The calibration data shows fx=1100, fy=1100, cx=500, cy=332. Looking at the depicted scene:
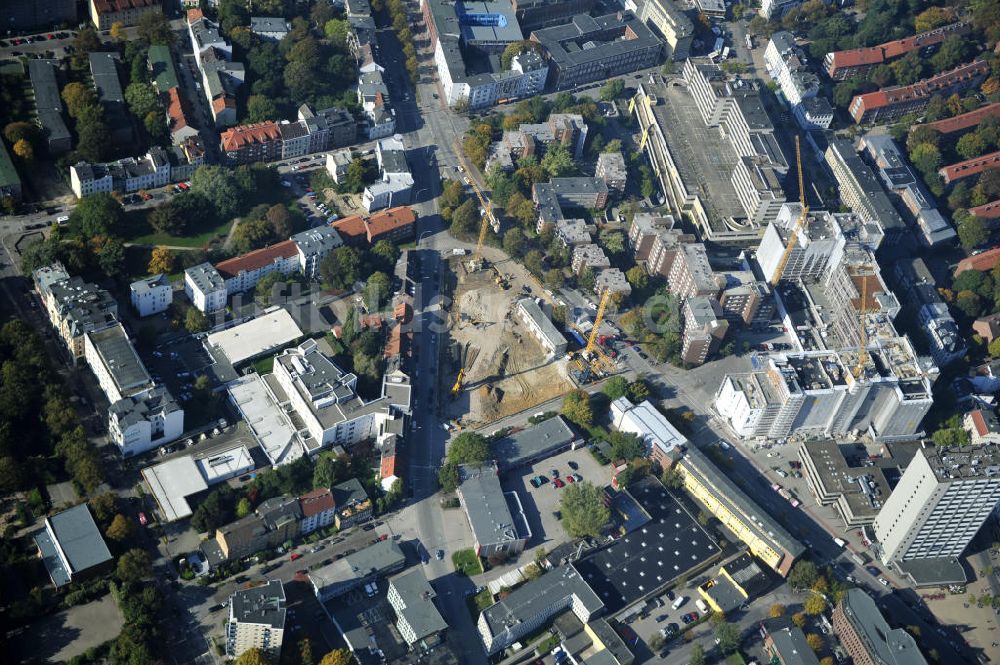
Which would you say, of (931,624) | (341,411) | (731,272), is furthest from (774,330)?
(341,411)

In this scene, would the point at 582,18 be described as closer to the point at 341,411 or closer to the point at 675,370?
the point at 675,370

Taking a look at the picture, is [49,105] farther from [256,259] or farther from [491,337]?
[491,337]

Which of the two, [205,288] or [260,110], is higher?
[260,110]

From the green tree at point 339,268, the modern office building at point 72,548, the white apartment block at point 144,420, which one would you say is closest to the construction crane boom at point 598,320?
the green tree at point 339,268

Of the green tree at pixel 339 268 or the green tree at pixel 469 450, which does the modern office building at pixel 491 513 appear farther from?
the green tree at pixel 339 268

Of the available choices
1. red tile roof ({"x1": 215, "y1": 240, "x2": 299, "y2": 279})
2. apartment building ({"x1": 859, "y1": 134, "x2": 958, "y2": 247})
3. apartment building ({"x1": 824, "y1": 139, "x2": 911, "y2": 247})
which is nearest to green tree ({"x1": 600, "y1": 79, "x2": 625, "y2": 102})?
apartment building ({"x1": 824, "y1": 139, "x2": 911, "y2": 247})

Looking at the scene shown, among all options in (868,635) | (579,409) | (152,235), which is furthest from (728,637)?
(152,235)

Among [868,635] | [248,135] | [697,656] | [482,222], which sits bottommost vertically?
[868,635]

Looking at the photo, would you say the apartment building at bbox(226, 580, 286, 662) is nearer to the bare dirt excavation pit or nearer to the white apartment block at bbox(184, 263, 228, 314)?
the bare dirt excavation pit
